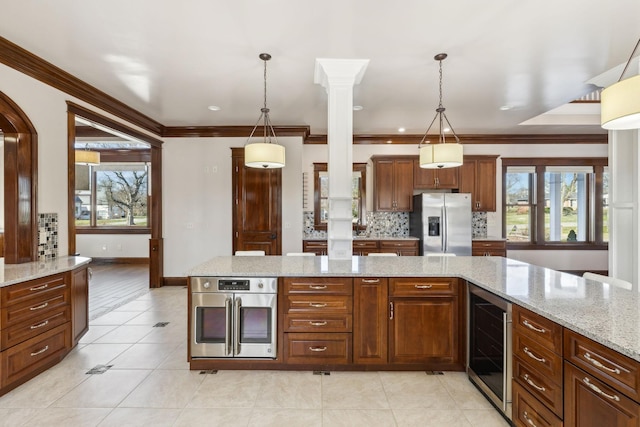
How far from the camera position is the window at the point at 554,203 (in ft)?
19.8

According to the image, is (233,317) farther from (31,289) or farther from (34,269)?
(34,269)

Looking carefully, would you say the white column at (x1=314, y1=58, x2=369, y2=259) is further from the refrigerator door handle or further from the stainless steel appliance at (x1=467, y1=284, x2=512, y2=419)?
the refrigerator door handle

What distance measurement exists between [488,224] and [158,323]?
582cm

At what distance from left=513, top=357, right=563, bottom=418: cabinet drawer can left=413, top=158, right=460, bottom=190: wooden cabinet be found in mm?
4128

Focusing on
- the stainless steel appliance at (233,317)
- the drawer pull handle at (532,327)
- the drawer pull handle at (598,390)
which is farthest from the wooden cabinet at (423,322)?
the drawer pull handle at (598,390)

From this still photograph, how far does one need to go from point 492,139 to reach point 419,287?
184 inches

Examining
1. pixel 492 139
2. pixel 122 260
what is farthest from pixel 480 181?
pixel 122 260

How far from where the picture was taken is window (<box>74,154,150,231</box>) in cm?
783

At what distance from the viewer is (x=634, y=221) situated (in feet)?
9.74

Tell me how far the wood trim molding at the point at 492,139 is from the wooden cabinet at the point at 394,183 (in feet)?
1.73

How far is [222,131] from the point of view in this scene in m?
5.48

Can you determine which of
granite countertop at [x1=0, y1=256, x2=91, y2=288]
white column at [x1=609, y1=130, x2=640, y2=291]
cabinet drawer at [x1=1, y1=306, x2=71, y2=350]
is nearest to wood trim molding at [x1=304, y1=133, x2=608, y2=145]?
white column at [x1=609, y1=130, x2=640, y2=291]

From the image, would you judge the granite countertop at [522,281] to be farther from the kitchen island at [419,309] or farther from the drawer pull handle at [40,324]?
the drawer pull handle at [40,324]

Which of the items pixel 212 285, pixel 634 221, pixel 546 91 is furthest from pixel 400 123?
pixel 212 285
